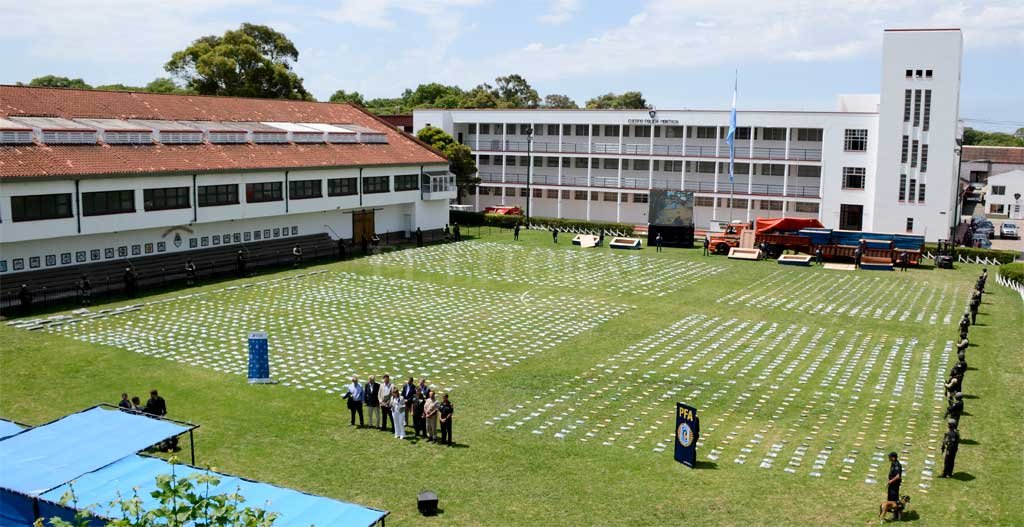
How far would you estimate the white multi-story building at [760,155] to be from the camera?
2459 inches

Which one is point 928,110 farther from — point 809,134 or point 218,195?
point 218,195

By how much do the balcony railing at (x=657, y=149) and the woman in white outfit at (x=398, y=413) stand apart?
2141 inches

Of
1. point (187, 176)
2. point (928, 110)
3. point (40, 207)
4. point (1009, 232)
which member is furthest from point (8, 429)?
point (1009, 232)

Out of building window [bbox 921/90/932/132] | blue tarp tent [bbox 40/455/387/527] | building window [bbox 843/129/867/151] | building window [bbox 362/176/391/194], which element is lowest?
blue tarp tent [bbox 40/455/387/527]

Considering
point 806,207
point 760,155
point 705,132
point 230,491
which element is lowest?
point 230,491

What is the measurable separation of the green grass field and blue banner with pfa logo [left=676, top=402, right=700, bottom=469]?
0.31 meters

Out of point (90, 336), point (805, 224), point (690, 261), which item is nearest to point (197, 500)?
point (90, 336)

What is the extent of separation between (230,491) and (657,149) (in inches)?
2512

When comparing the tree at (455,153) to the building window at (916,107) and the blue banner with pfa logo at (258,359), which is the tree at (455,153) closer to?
the building window at (916,107)

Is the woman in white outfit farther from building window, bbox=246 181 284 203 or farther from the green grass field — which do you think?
building window, bbox=246 181 284 203

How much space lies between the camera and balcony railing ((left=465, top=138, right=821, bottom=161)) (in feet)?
228

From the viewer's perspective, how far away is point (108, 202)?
133 ft

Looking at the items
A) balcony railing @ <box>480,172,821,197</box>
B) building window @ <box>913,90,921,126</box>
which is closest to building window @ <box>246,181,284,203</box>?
balcony railing @ <box>480,172,821,197</box>

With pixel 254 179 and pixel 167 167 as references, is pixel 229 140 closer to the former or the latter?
pixel 254 179
